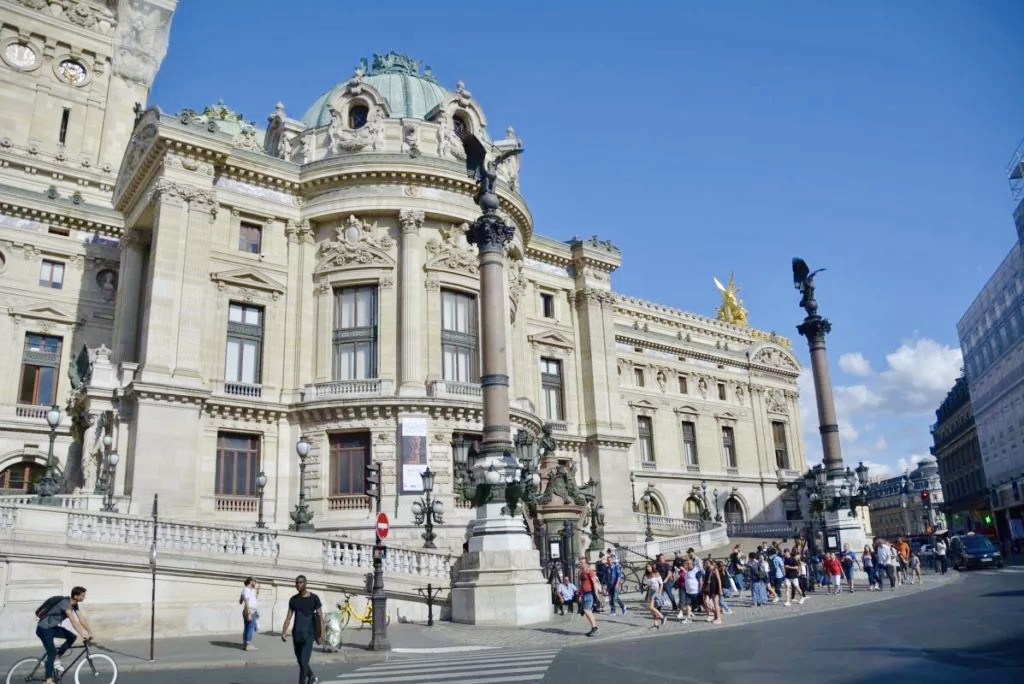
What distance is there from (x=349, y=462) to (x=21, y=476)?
584 inches

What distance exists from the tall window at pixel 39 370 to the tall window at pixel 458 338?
17827 millimetres

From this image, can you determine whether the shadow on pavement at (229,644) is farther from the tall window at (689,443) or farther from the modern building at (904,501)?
the modern building at (904,501)

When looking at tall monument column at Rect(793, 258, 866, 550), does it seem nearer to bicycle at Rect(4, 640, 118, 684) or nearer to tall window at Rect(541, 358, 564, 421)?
tall window at Rect(541, 358, 564, 421)

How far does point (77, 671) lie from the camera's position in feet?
36.9

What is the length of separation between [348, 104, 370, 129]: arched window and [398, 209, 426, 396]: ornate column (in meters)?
6.42

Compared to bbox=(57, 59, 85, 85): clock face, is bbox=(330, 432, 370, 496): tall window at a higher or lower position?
lower

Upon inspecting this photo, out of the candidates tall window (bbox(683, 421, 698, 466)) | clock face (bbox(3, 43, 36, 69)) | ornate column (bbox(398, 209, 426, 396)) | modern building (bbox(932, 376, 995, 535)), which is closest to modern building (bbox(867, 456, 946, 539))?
modern building (bbox(932, 376, 995, 535))

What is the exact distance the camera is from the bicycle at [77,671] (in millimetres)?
11180

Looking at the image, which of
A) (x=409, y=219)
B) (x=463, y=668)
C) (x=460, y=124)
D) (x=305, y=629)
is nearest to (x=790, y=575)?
(x=463, y=668)

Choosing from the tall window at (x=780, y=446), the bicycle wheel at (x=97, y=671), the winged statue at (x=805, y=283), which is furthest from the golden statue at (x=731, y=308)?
the bicycle wheel at (x=97, y=671)

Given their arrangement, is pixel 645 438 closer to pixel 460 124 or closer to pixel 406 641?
pixel 460 124

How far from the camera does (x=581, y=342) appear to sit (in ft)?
150

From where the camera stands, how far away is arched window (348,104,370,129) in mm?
37750

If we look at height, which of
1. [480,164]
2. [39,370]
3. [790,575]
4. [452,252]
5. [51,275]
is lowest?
[790,575]
